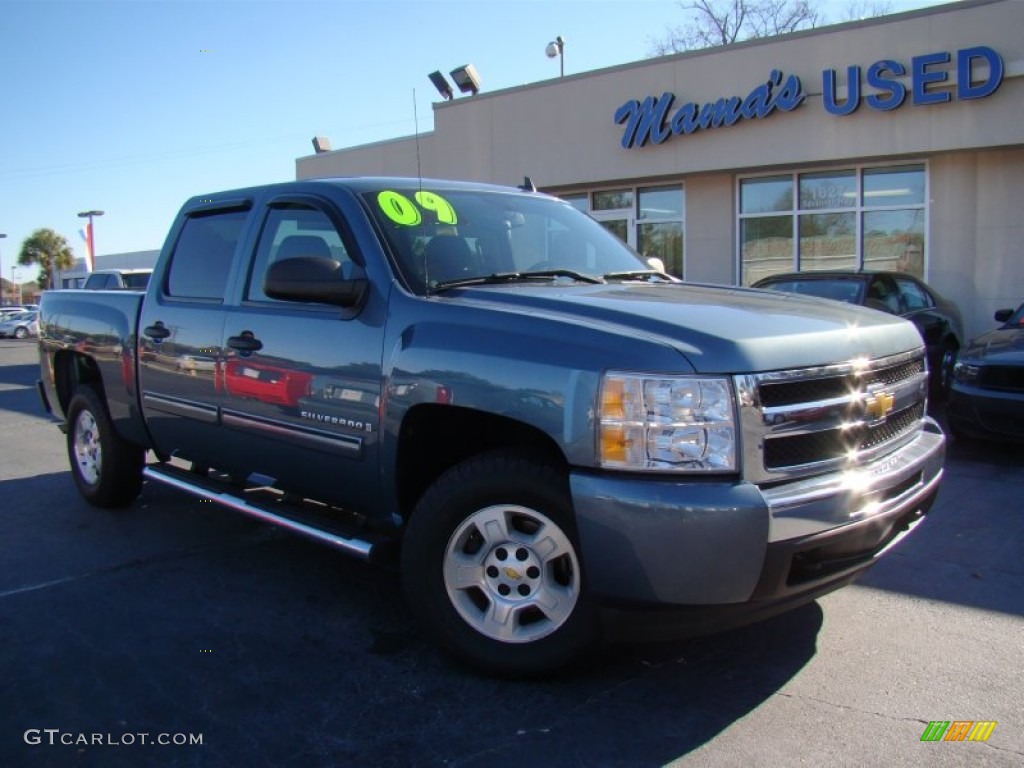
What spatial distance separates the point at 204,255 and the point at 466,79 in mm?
14217

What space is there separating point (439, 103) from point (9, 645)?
16113 millimetres

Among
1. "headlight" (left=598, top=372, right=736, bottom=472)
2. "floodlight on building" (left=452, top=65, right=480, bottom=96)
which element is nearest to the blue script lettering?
"floodlight on building" (left=452, top=65, right=480, bottom=96)

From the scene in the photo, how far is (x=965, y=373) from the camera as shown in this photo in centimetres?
703

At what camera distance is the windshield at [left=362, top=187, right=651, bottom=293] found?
3.73m

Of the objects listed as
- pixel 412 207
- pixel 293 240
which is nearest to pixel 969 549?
pixel 412 207

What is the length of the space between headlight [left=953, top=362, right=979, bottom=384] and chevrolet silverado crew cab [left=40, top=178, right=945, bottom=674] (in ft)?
12.0

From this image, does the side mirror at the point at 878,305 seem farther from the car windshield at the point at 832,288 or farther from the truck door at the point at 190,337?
the truck door at the point at 190,337

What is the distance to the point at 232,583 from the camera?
4.33m

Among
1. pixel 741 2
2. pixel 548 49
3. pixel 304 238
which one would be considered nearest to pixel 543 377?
pixel 304 238

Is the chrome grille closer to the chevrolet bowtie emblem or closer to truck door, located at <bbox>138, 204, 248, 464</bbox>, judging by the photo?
the chevrolet bowtie emblem

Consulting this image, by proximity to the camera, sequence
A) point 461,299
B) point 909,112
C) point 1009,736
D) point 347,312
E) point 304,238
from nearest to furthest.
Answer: point 1009,736 < point 461,299 < point 347,312 < point 304,238 < point 909,112

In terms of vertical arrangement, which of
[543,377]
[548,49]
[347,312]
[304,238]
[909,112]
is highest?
[548,49]

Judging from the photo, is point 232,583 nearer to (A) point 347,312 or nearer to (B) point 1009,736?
(A) point 347,312

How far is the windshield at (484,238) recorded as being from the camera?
373 centimetres
